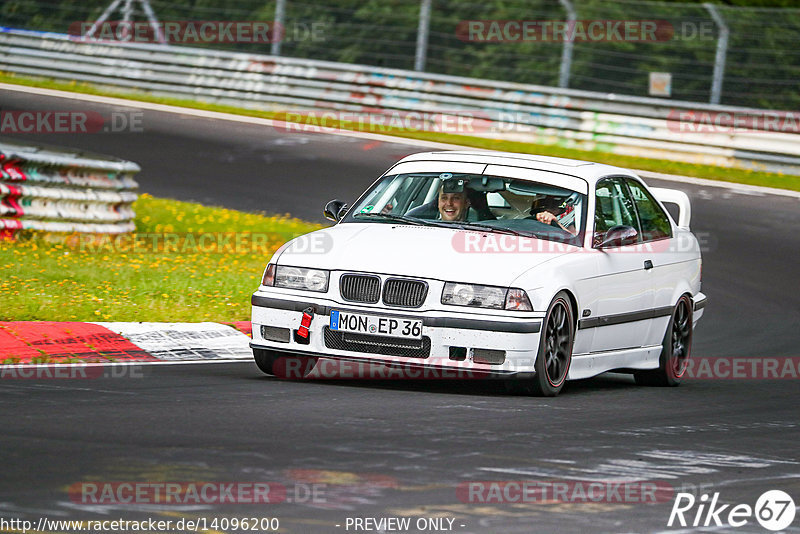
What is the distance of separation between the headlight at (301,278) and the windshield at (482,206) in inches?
38.2

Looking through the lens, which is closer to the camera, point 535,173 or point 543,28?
point 535,173

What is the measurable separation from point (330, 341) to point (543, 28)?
18658mm

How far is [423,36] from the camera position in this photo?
1000 inches

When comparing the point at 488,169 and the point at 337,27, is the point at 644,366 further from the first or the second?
the point at 337,27

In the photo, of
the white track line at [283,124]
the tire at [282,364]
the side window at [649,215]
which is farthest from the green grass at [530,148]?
the tire at [282,364]

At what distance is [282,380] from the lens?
9.16 m

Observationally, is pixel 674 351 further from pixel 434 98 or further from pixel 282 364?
pixel 434 98

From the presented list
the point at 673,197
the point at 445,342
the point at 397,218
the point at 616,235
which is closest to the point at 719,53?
the point at 673,197

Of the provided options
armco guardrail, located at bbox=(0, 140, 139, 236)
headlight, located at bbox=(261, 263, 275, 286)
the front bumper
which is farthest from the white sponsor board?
armco guardrail, located at bbox=(0, 140, 139, 236)

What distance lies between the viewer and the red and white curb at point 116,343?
31.5ft

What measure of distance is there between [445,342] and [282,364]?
1.24 metres

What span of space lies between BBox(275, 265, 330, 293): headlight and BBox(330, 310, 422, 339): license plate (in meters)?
0.23

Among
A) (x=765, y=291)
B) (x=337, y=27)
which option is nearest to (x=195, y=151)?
(x=337, y=27)

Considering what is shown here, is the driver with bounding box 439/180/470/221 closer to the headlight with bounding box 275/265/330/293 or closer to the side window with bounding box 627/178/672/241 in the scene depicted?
the headlight with bounding box 275/265/330/293
